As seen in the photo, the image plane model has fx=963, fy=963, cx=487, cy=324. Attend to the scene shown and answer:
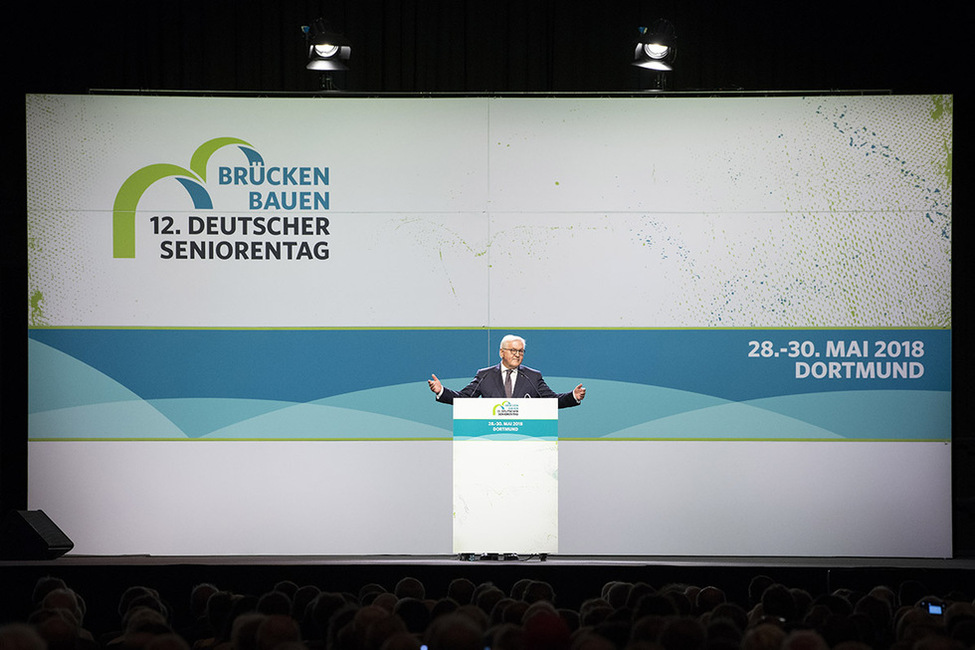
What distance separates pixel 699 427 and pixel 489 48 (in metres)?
2.79

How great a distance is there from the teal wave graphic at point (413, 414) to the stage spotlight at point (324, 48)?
6.68 ft

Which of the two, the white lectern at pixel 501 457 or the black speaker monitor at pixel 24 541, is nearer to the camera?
the white lectern at pixel 501 457

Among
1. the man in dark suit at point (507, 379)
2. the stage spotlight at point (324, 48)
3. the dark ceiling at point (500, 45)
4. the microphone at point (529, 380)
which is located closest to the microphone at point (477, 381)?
the man in dark suit at point (507, 379)

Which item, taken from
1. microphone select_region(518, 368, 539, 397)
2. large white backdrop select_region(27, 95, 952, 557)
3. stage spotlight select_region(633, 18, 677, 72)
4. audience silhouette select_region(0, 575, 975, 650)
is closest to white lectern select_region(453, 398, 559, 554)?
microphone select_region(518, 368, 539, 397)

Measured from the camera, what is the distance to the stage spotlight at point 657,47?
5.77 m

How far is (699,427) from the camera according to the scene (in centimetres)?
608

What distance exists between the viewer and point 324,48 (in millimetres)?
5828

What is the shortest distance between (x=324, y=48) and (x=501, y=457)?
107 inches

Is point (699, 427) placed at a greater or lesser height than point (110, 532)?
greater

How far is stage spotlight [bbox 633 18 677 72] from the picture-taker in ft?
18.9

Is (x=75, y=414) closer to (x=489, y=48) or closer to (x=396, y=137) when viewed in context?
(x=396, y=137)

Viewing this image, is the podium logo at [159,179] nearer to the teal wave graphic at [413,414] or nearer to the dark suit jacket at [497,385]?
the teal wave graphic at [413,414]

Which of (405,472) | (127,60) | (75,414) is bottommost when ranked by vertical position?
(405,472)
